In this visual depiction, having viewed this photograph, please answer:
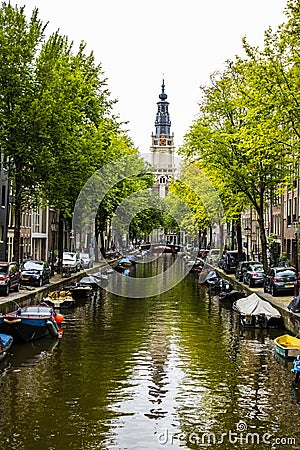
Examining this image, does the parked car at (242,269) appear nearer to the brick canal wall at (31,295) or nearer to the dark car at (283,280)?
the dark car at (283,280)

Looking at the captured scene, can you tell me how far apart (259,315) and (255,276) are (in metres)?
14.4

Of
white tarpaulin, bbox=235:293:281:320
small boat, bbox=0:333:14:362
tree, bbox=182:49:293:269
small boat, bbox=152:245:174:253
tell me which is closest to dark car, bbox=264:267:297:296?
tree, bbox=182:49:293:269

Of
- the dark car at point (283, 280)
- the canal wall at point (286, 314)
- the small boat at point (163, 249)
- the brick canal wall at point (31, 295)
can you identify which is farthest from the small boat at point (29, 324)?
the small boat at point (163, 249)

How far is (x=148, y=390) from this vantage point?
2033 cm

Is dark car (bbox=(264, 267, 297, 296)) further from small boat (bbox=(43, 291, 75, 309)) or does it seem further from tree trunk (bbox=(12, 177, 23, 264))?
tree trunk (bbox=(12, 177, 23, 264))

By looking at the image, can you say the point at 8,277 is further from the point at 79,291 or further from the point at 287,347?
the point at 287,347

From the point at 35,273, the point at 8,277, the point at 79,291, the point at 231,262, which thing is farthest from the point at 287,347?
the point at 231,262

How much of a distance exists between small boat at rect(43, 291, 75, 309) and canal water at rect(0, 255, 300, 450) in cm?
537

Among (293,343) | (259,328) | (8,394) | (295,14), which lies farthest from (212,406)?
(295,14)

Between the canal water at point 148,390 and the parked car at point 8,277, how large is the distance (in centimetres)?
558

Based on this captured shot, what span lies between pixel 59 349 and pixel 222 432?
1187cm

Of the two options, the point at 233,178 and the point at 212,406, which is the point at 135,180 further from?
the point at 212,406

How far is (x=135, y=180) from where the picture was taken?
263 ft

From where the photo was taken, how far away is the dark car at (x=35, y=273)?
144ft
